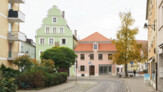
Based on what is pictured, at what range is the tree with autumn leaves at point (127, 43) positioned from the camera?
45.5 meters

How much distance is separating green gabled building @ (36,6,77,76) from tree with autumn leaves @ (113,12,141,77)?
42.3 ft

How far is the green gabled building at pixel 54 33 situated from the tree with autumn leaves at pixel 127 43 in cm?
1290

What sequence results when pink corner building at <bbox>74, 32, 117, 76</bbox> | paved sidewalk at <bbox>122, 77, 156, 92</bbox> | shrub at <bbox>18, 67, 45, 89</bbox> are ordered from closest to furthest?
paved sidewalk at <bbox>122, 77, 156, 92</bbox> < shrub at <bbox>18, 67, 45, 89</bbox> < pink corner building at <bbox>74, 32, 117, 76</bbox>

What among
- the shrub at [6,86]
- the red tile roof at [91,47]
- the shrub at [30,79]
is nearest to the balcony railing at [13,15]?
the shrub at [30,79]

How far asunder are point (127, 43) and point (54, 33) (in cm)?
1703

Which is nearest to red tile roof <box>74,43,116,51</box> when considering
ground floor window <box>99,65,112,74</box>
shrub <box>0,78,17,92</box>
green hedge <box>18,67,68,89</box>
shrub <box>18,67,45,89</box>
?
ground floor window <box>99,65,112,74</box>

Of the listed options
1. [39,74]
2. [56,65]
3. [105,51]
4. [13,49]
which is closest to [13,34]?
[13,49]

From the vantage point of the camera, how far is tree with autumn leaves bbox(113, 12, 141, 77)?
45.5 m

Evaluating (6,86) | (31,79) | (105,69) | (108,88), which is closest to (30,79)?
(31,79)

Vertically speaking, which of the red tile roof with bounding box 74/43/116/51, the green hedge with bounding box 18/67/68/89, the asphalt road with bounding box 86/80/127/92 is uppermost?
the red tile roof with bounding box 74/43/116/51

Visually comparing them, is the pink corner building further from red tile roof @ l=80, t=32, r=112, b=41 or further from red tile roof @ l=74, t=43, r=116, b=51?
red tile roof @ l=80, t=32, r=112, b=41

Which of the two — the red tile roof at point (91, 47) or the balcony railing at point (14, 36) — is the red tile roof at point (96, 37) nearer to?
the red tile roof at point (91, 47)

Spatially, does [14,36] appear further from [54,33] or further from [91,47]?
[91,47]

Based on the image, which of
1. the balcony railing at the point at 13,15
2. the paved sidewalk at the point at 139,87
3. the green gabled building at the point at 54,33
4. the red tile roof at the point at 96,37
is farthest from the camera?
the red tile roof at the point at 96,37
